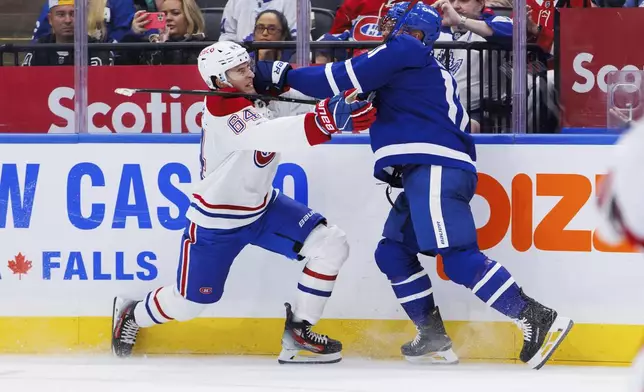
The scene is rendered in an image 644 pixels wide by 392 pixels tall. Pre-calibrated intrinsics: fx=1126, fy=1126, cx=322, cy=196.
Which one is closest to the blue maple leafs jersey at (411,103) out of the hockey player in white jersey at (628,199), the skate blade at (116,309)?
the skate blade at (116,309)

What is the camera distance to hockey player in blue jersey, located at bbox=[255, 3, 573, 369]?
3713 mm

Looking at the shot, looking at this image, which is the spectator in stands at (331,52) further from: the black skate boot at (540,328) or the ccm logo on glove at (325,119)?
the black skate boot at (540,328)

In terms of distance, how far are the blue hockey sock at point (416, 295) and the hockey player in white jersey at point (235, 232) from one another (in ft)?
0.77

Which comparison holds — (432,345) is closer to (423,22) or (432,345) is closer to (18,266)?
(423,22)

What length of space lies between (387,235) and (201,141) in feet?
2.38

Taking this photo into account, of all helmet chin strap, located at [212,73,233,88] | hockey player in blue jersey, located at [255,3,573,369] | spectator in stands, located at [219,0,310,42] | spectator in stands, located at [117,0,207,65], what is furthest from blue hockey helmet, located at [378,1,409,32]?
spectator in stands, located at [117,0,207,65]

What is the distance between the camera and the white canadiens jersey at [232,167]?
143 inches

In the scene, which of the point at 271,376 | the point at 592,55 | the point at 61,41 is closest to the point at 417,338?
the point at 271,376

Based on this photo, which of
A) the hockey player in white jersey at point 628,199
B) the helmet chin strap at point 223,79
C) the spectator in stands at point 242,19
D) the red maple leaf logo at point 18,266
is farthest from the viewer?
the red maple leaf logo at point 18,266

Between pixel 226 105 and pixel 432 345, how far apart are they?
111 centimetres

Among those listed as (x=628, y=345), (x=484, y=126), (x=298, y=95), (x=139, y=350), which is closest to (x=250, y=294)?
(x=139, y=350)

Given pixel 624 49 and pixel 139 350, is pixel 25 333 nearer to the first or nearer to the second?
pixel 139 350

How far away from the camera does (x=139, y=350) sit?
4.21m

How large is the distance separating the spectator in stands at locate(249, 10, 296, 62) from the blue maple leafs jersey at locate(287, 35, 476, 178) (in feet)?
1.19
